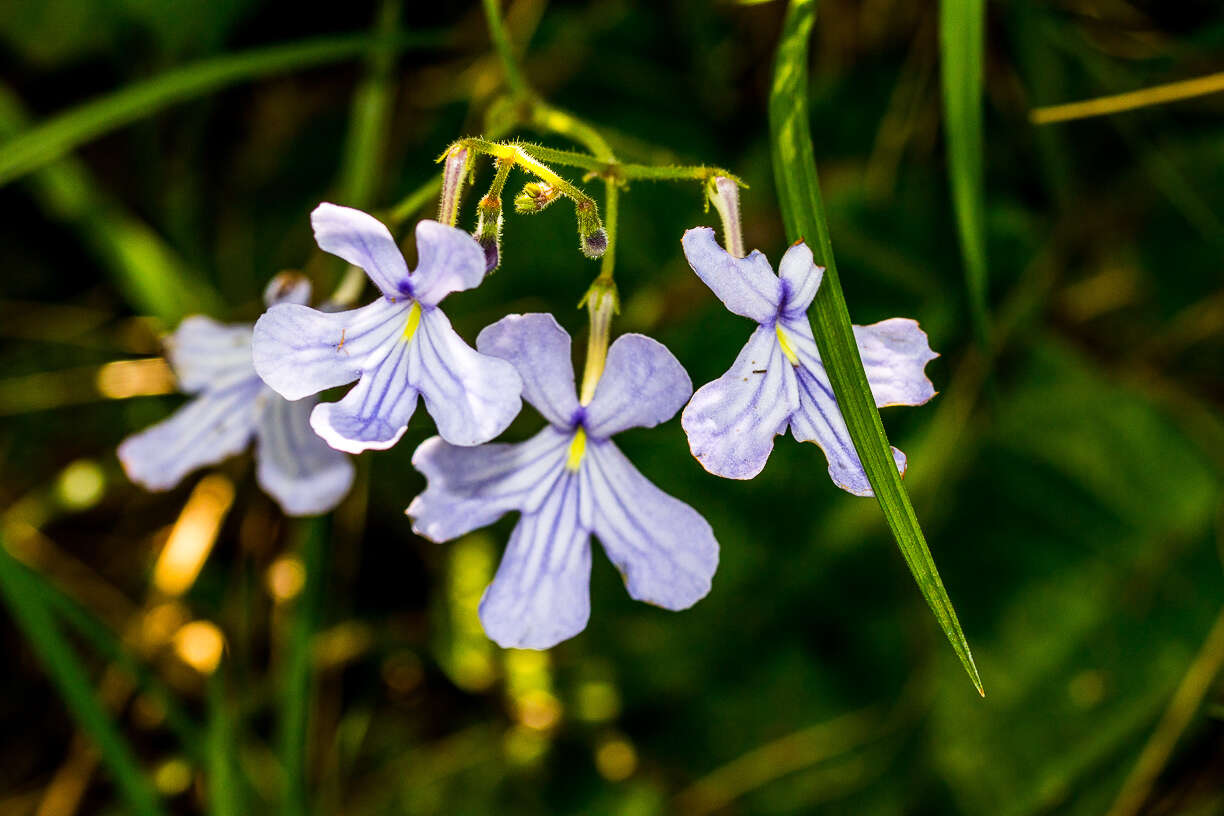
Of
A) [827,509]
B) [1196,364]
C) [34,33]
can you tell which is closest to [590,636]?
[827,509]

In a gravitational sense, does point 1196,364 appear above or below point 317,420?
below

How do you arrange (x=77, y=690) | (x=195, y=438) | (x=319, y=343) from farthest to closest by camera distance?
1. (x=77, y=690)
2. (x=195, y=438)
3. (x=319, y=343)

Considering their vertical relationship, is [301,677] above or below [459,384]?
below

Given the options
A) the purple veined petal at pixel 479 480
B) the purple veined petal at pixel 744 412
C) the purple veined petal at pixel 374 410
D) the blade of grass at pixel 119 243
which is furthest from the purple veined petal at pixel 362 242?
the blade of grass at pixel 119 243

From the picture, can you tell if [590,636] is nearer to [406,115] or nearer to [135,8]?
[406,115]

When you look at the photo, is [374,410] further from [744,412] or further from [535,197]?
[744,412]

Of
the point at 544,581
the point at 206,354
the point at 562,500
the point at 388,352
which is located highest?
the point at 206,354

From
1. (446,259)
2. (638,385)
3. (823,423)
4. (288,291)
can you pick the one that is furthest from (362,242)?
(823,423)

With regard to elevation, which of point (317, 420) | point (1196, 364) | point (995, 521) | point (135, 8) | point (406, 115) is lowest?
point (995, 521)
